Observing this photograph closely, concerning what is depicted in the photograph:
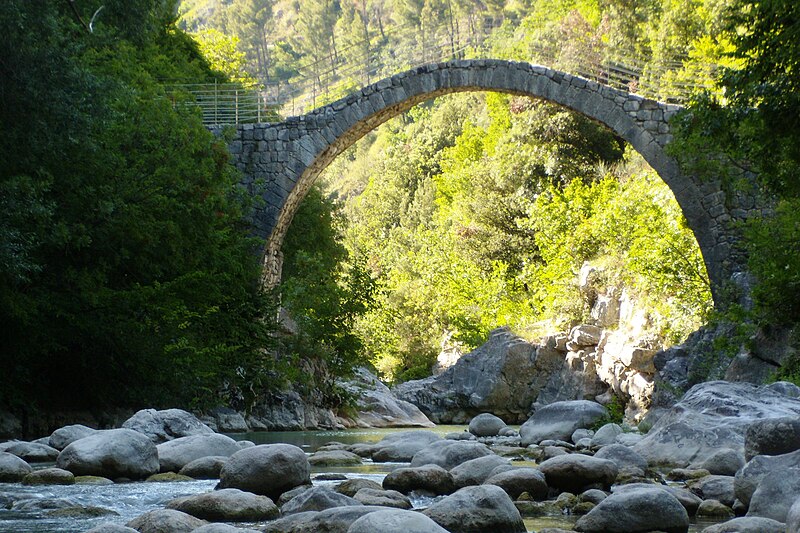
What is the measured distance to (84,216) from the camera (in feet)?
38.9

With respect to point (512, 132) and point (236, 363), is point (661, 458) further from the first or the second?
point (512, 132)

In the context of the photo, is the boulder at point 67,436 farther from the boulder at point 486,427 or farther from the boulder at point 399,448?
Result: the boulder at point 486,427

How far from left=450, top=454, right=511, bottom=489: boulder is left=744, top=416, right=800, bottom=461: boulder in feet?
5.61

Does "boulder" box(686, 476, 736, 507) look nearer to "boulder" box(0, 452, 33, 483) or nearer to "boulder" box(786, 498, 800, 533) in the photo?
"boulder" box(786, 498, 800, 533)

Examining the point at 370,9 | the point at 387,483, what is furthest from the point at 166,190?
the point at 370,9

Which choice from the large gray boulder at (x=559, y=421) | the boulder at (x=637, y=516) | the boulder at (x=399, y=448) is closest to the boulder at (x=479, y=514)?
the boulder at (x=637, y=516)

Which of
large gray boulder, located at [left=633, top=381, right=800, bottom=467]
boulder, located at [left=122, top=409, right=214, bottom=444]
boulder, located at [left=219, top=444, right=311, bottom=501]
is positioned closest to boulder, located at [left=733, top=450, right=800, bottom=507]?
large gray boulder, located at [left=633, top=381, right=800, bottom=467]

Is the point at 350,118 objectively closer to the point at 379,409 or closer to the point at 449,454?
the point at 379,409

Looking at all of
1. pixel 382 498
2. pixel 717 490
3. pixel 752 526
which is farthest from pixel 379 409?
pixel 752 526

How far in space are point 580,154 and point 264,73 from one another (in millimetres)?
61704

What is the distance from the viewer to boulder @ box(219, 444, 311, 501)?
6.54 m

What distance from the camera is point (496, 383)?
822 inches

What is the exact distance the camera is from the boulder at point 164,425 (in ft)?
31.8

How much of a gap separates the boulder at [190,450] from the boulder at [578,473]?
2.75 m
